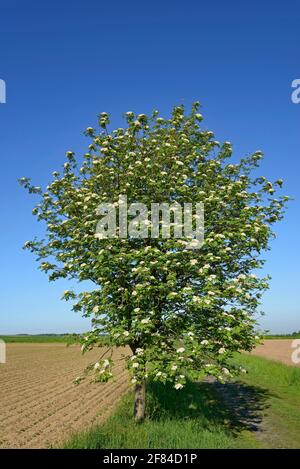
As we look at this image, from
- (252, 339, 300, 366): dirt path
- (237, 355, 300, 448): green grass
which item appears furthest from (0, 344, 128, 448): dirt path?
(252, 339, 300, 366): dirt path

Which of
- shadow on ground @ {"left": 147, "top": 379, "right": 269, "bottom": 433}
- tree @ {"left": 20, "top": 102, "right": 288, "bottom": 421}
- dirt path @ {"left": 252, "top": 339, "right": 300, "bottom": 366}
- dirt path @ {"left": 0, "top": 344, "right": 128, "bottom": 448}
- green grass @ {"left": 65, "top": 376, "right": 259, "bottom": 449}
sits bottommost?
dirt path @ {"left": 252, "top": 339, "right": 300, "bottom": 366}

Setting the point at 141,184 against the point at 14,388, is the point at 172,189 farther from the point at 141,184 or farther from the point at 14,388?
the point at 14,388

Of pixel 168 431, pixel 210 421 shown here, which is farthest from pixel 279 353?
pixel 168 431

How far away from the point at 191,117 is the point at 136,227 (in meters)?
6.30

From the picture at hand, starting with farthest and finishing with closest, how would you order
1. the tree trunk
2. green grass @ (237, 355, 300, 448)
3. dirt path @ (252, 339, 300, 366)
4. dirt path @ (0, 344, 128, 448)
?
dirt path @ (252, 339, 300, 366)
dirt path @ (0, 344, 128, 448)
the tree trunk
green grass @ (237, 355, 300, 448)

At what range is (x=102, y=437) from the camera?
13617 millimetres

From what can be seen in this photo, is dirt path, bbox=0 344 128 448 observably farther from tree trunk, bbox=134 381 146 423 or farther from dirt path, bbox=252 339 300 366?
dirt path, bbox=252 339 300 366

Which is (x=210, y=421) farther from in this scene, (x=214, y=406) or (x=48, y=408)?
(x=48, y=408)

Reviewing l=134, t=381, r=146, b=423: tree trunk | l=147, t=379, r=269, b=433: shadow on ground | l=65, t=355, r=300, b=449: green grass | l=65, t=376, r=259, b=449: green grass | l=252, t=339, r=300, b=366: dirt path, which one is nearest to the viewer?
l=65, t=376, r=259, b=449: green grass

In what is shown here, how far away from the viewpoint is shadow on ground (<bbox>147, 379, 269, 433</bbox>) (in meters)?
17.9

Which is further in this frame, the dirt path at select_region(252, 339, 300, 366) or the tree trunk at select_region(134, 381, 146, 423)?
the dirt path at select_region(252, 339, 300, 366)

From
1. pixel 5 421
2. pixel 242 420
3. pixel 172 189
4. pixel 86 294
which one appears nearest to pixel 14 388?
pixel 5 421

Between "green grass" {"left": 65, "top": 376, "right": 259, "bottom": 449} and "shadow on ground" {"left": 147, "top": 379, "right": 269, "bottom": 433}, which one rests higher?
"green grass" {"left": 65, "top": 376, "right": 259, "bottom": 449}

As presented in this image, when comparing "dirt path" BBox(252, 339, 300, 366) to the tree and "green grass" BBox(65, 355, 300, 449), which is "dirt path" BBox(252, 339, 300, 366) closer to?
"green grass" BBox(65, 355, 300, 449)
